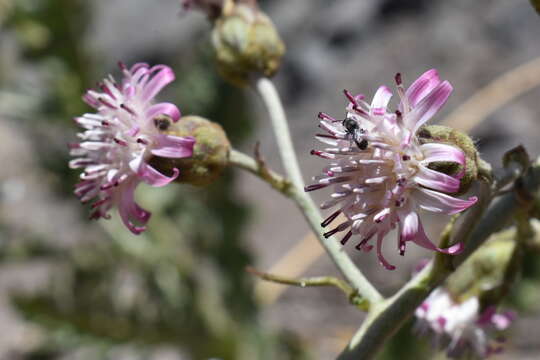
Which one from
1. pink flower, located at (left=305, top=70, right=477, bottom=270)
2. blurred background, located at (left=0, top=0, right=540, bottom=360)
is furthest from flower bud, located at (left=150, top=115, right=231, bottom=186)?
blurred background, located at (left=0, top=0, right=540, bottom=360)

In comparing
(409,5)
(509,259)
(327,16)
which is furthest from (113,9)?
(509,259)

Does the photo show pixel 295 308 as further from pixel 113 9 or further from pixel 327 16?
pixel 113 9

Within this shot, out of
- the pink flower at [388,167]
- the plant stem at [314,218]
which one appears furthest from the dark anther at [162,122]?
the pink flower at [388,167]

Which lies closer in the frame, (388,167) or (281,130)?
(388,167)

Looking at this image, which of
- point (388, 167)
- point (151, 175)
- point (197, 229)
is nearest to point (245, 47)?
point (151, 175)

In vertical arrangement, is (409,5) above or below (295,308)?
above

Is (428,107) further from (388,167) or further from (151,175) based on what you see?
(151,175)
